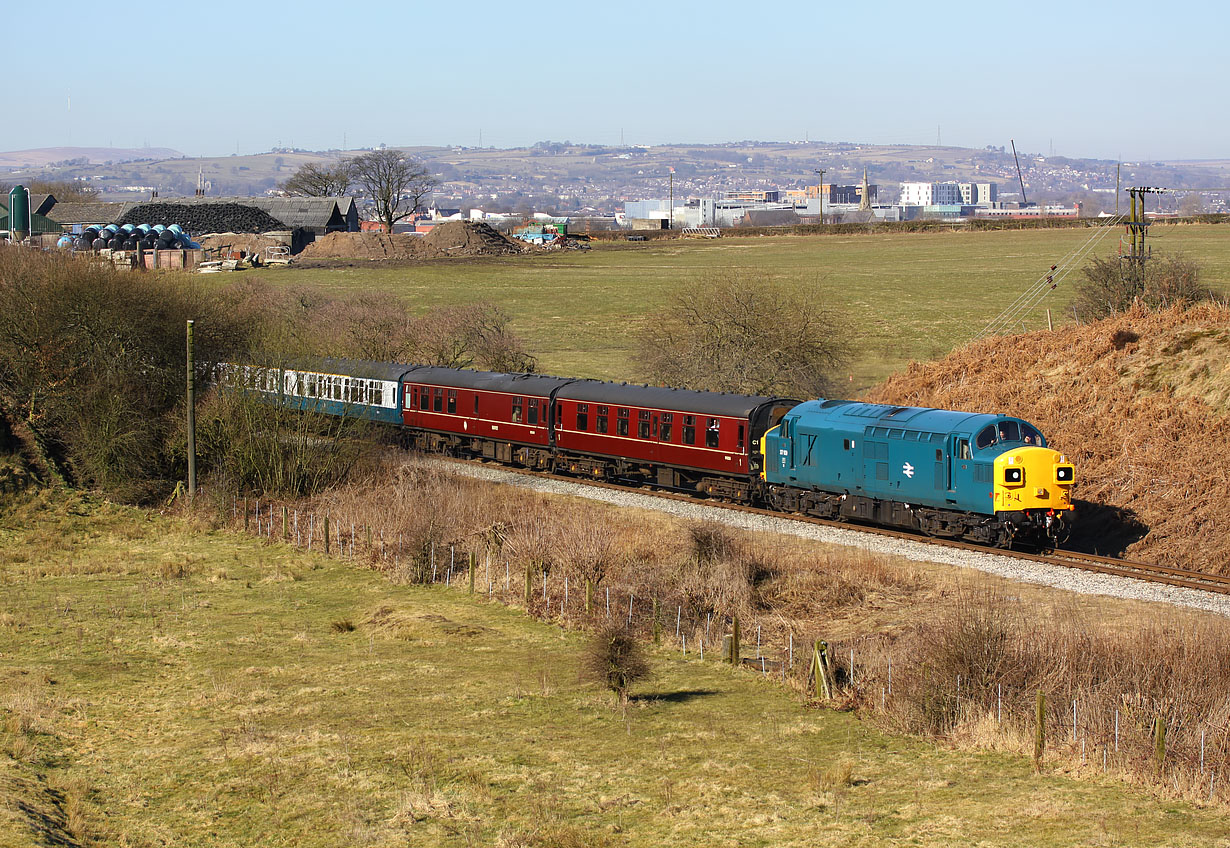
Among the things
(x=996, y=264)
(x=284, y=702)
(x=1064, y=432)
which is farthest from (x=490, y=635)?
(x=996, y=264)

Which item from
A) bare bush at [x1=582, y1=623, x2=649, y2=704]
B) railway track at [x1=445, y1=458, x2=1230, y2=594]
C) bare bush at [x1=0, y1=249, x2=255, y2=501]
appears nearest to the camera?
bare bush at [x1=582, y1=623, x2=649, y2=704]

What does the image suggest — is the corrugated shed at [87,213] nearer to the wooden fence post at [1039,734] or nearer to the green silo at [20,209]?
the green silo at [20,209]

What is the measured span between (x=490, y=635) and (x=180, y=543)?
51.7 ft

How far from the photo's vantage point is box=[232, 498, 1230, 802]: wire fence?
17797mm

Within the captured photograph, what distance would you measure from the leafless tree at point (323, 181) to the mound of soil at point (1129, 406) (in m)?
139

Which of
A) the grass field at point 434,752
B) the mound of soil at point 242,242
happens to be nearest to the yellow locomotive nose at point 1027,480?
the grass field at point 434,752

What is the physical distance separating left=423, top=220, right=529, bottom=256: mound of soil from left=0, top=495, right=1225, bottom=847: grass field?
112m

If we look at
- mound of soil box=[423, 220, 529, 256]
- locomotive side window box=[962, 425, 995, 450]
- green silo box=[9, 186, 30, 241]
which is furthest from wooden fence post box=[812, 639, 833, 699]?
green silo box=[9, 186, 30, 241]

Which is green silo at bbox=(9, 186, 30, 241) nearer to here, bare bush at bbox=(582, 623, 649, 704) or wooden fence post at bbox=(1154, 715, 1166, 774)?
bare bush at bbox=(582, 623, 649, 704)

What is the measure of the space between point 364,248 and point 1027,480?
112012 millimetres

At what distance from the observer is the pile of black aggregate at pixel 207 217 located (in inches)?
5733

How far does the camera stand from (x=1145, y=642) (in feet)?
69.8

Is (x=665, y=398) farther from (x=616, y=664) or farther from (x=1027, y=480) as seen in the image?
(x=616, y=664)

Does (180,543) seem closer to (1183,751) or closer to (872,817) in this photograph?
(872,817)
